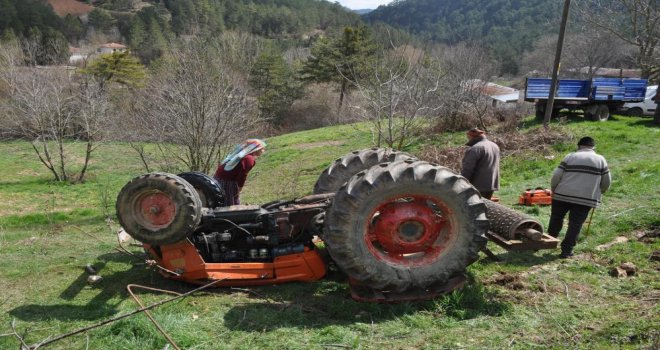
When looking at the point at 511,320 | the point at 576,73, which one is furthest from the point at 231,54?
the point at 576,73

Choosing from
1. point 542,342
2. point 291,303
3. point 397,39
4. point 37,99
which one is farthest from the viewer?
point 37,99

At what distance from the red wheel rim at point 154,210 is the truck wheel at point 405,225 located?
163 cm

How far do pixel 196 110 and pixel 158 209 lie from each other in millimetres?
8866

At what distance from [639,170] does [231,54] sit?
1445 centimetres

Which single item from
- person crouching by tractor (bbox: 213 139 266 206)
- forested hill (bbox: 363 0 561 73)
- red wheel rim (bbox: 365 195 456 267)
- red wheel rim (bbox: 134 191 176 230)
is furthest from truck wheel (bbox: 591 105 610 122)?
forested hill (bbox: 363 0 561 73)

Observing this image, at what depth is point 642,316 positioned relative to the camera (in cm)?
400

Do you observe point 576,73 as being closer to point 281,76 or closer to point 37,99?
point 281,76

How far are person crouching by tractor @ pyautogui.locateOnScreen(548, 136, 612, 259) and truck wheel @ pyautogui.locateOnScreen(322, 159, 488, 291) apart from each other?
1870 millimetres

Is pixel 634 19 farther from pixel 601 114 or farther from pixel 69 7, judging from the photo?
pixel 69 7

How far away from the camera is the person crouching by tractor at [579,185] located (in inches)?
226

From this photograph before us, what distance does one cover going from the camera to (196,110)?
13156 mm

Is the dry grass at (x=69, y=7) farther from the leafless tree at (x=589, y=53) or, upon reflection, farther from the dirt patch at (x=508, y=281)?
the dirt patch at (x=508, y=281)

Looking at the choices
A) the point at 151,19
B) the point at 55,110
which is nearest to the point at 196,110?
the point at 55,110

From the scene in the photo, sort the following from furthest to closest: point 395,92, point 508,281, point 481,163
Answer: point 395,92 → point 481,163 → point 508,281
